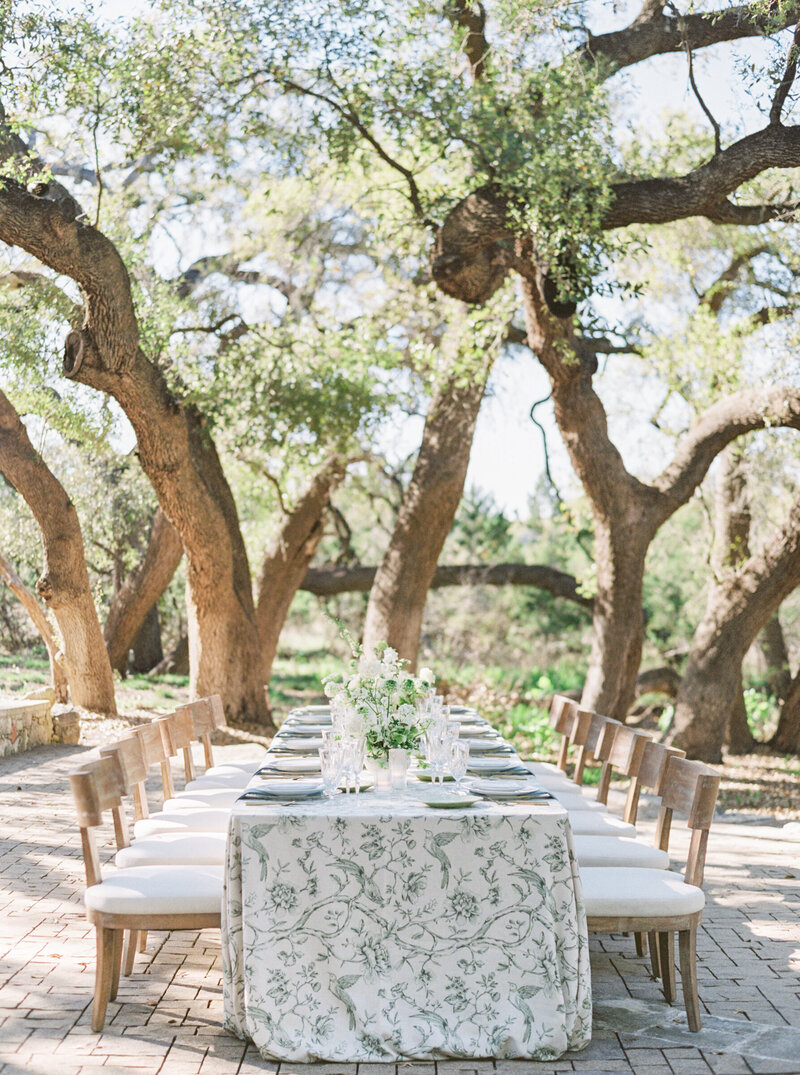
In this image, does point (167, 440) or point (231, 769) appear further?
point (167, 440)

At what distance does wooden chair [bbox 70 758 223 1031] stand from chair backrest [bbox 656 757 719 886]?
1.64 m

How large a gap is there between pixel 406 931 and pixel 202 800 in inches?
74.6

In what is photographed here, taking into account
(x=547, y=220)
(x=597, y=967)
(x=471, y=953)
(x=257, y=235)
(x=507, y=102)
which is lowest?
(x=597, y=967)

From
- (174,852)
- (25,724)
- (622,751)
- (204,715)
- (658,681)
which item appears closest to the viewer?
(174,852)

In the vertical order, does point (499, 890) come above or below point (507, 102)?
below

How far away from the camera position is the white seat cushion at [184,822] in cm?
451

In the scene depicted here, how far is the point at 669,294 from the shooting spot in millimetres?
13883

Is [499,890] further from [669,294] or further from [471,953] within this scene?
[669,294]

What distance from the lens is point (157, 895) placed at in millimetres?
3611

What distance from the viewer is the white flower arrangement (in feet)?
13.4

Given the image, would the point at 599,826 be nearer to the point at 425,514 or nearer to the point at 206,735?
the point at 206,735

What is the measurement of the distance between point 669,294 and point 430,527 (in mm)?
5027

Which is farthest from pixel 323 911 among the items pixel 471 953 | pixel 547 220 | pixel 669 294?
pixel 669 294

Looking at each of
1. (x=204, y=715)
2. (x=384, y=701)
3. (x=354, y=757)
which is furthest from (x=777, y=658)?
(x=354, y=757)
